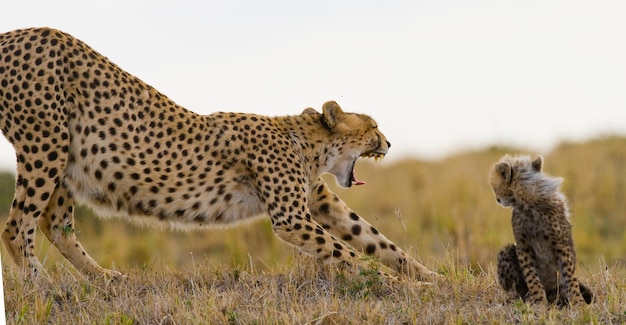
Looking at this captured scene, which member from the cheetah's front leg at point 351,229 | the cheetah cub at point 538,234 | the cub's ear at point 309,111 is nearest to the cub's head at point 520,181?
the cheetah cub at point 538,234

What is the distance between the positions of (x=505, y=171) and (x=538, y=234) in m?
0.32

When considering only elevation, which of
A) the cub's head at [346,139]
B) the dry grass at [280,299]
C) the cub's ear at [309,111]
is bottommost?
the dry grass at [280,299]

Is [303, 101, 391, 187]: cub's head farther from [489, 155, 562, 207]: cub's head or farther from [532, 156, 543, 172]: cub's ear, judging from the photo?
[532, 156, 543, 172]: cub's ear

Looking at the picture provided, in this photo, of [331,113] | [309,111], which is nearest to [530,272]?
[331,113]

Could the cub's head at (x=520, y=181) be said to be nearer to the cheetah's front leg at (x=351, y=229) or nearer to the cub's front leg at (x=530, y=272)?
the cub's front leg at (x=530, y=272)

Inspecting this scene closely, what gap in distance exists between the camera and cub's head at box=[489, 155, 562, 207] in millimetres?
4844

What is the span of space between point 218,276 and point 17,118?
4.22ft

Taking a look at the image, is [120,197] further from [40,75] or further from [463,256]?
[463,256]

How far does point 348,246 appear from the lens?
588cm

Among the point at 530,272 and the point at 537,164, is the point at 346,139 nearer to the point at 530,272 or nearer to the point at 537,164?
the point at 537,164

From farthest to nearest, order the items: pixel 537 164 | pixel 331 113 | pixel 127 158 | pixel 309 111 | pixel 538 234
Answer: pixel 309 111, pixel 331 113, pixel 127 158, pixel 537 164, pixel 538 234

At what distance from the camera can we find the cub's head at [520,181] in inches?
191

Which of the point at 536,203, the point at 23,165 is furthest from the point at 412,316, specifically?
the point at 23,165

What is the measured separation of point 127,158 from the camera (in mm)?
5543
